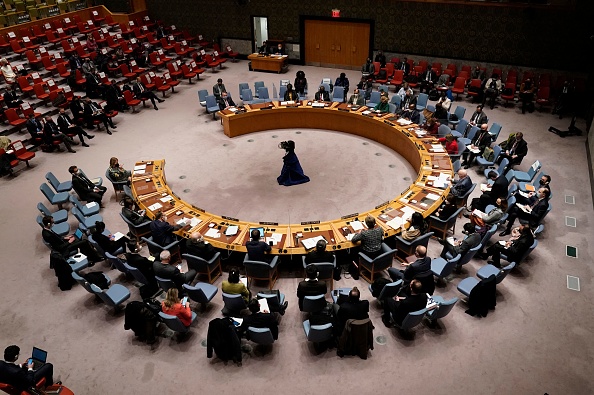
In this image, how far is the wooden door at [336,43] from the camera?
67.0 feet

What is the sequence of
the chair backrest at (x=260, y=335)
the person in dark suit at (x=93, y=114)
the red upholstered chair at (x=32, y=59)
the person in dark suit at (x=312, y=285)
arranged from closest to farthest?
the chair backrest at (x=260, y=335) < the person in dark suit at (x=312, y=285) < the person in dark suit at (x=93, y=114) < the red upholstered chair at (x=32, y=59)

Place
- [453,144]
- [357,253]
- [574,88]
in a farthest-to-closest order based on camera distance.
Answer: [574,88], [453,144], [357,253]

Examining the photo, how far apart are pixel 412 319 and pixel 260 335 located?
97.1 inches

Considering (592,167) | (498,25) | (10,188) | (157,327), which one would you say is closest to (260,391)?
(157,327)

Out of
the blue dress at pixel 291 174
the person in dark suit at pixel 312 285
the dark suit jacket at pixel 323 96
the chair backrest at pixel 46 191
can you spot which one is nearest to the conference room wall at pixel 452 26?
the dark suit jacket at pixel 323 96

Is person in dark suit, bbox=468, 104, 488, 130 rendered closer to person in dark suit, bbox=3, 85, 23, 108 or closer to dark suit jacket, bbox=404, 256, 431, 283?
dark suit jacket, bbox=404, 256, 431, 283

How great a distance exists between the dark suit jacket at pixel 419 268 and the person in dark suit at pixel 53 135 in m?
11.8

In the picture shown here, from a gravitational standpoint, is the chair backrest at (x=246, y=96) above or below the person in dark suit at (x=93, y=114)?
above

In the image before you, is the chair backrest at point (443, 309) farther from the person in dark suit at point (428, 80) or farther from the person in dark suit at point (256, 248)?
the person in dark suit at point (428, 80)

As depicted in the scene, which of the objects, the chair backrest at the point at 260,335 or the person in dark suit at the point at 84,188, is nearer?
the chair backrest at the point at 260,335

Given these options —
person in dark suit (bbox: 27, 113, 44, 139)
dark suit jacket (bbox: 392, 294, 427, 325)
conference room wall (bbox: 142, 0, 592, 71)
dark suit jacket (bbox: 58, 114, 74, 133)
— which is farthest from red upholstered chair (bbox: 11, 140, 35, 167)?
conference room wall (bbox: 142, 0, 592, 71)

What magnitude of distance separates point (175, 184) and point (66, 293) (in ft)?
14.9

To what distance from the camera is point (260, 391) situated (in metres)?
6.69

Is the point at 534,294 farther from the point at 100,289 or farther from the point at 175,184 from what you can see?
the point at 175,184
